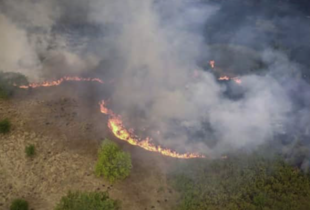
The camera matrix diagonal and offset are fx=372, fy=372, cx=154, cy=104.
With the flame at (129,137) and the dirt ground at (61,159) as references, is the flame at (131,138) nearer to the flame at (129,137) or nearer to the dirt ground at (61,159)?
the flame at (129,137)

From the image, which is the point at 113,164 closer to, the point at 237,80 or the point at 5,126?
the point at 5,126

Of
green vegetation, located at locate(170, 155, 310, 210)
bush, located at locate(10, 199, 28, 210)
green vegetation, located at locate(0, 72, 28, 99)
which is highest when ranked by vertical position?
green vegetation, located at locate(170, 155, 310, 210)

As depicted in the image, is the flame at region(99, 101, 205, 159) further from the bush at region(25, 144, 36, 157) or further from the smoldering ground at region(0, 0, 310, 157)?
the bush at region(25, 144, 36, 157)

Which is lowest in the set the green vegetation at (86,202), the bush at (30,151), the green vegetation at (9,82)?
the bush at (30,151)

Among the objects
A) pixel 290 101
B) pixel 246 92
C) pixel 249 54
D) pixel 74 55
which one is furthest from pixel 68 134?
pixel 249 54

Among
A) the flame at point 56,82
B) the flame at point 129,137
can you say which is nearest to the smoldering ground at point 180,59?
the flame at point 129,137

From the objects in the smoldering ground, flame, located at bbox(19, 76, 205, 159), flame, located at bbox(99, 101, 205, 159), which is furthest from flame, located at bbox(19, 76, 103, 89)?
flame, located at bbox(99, 101, 205, 159)

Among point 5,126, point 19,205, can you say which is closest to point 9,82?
point 5,126
